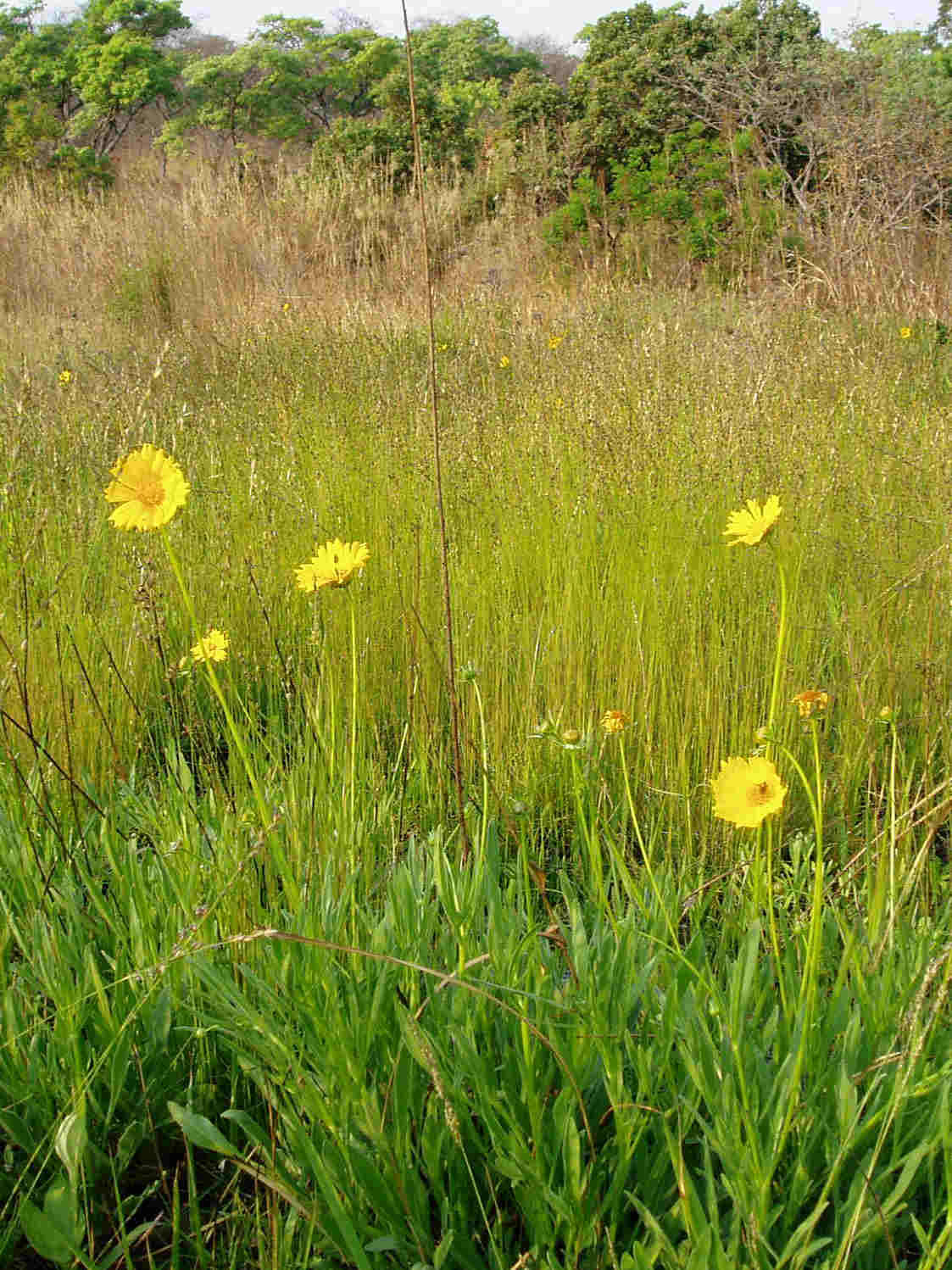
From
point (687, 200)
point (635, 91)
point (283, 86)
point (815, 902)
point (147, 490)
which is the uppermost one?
point (283, 86)

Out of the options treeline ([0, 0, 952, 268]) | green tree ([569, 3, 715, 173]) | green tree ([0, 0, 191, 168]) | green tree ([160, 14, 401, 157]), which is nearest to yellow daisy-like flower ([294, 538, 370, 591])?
treeline ([0, 0, 952, 268])

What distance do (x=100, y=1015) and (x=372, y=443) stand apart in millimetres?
2273

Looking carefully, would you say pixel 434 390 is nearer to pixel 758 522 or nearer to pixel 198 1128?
pixel 758 522

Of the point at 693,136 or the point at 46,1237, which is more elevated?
the point at 693,136

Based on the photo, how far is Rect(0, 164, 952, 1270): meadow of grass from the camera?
0.85 metres

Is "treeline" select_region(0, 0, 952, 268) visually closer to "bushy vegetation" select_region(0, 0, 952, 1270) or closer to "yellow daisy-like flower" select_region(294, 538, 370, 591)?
"bushy vegetation" select_region(0, 0, 952, 1270)

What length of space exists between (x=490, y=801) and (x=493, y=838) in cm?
27

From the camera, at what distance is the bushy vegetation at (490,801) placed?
850mm

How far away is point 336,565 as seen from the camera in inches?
44.9

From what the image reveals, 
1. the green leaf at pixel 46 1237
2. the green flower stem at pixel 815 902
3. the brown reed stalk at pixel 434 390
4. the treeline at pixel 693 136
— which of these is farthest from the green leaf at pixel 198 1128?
the treeline at pixel 693 136

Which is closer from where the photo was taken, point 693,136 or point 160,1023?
point 160,1023

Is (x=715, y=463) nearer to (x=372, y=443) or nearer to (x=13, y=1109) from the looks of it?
(x=372, y=443)

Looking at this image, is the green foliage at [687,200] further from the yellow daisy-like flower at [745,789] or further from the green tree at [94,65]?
the green tree at [94,65]

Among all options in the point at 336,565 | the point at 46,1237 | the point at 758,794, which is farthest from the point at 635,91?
the point at 46,1237
